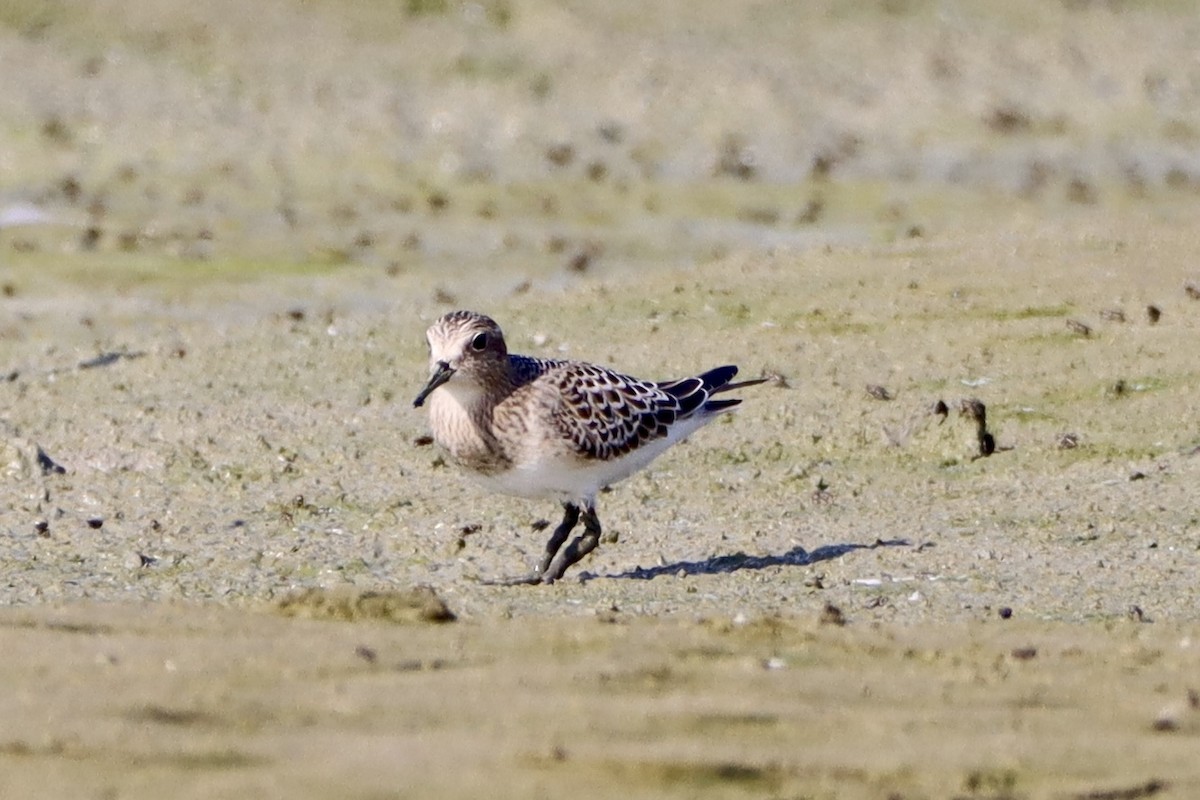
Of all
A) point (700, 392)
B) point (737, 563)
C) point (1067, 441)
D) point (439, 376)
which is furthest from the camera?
point (1067, 441)

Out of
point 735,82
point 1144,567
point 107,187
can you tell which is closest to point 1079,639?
point 1144,567

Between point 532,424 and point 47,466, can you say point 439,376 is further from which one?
point 47,466

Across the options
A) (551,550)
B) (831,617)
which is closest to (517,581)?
(551,550)

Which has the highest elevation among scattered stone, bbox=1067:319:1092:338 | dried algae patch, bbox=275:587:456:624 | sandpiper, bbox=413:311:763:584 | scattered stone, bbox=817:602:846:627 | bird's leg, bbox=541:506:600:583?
scattered stone, bbox=1067:319:1092:338

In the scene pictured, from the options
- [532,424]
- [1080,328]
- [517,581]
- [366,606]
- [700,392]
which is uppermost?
[1080,328]

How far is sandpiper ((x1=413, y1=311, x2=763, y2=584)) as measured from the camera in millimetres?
8242

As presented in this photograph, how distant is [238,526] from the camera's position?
9422 millimetres

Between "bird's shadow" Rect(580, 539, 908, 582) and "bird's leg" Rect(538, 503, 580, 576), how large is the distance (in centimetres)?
15

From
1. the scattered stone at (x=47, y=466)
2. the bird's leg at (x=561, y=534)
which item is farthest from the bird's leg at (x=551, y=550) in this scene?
the scattered stone at (x=47, y=466)

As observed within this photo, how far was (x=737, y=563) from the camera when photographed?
8.68 meters

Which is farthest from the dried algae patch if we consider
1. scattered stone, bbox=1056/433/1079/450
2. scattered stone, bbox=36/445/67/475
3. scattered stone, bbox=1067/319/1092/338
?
scattered stone, bbox=1067/319/1092/338

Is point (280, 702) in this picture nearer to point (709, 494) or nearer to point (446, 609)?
point (446, 609)

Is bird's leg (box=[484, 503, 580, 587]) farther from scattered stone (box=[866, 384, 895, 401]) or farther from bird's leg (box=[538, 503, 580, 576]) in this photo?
scattered stone (box=[866, 384, 895, 401])

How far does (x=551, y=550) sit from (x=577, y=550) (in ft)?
0.47
